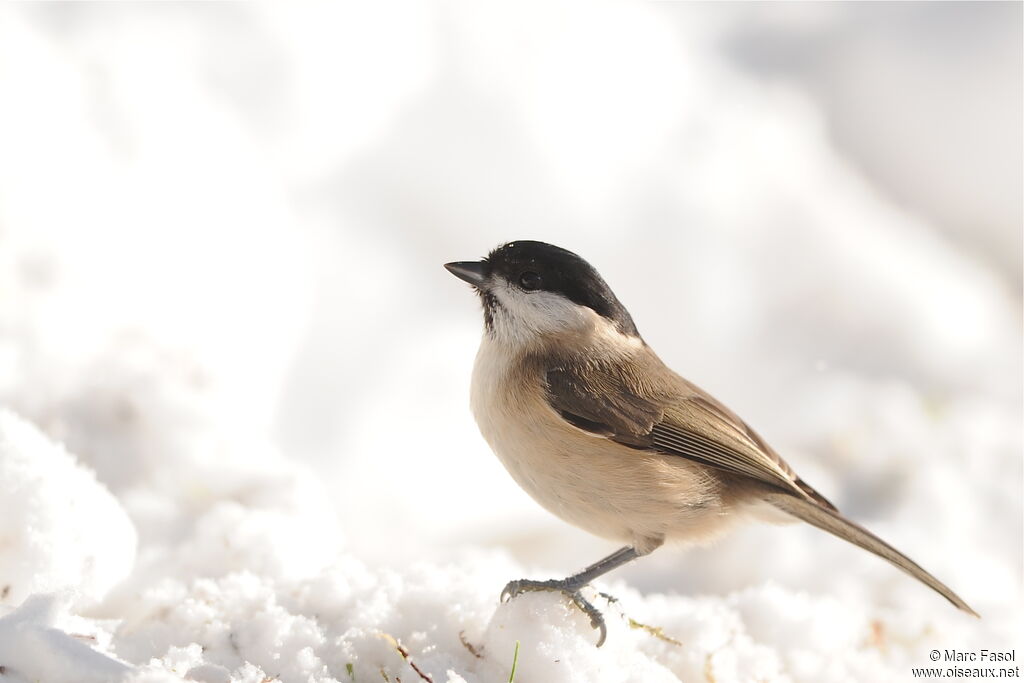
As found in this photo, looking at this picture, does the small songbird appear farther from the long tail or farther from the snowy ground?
the snowy ground

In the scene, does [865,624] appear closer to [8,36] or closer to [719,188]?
[719,188]

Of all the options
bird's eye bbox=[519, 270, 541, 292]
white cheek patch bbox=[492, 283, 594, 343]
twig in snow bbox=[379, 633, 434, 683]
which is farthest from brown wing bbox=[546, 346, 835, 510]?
twig in snow bbox=[379, 633, 434, 683]

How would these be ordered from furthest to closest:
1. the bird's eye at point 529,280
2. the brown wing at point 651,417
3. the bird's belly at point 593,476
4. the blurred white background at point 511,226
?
the blurred white background at point 511,226
the bird's eye at point 529,280
the brown wing at point 651,417
the bird's belly at point 593,476

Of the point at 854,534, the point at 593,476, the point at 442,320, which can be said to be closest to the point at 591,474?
the point at 593,476

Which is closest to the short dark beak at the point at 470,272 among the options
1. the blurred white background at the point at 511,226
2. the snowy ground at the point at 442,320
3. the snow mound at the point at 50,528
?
the snowy ground at the point at 442,320

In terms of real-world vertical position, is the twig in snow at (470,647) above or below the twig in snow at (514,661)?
above

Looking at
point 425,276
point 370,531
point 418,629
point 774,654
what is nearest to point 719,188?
point 425,276

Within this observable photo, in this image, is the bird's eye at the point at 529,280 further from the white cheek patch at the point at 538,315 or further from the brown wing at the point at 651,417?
the brown wing at the point at 651,417

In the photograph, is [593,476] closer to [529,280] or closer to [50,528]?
[529,280]
